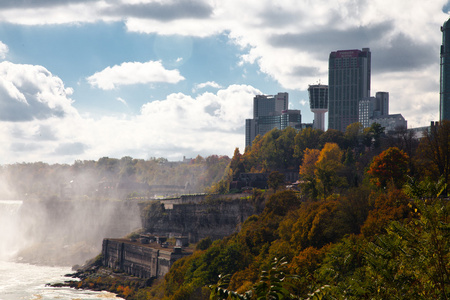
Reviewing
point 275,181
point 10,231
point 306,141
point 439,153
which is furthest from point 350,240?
point 10,231

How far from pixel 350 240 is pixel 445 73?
168 m

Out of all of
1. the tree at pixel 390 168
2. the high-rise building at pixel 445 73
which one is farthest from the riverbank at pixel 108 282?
the high-rise building at pixel 445 73

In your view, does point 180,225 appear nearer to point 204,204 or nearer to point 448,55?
point 204,204

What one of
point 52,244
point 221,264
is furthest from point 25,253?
point 221,264

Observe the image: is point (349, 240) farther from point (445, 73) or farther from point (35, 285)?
point (445, 73)

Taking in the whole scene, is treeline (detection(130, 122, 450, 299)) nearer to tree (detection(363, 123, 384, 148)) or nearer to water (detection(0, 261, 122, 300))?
tree (detection(363, 123, 384, 148))

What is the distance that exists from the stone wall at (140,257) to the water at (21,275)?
Result: 7417 millimetres

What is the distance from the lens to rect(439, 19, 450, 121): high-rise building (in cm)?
18950

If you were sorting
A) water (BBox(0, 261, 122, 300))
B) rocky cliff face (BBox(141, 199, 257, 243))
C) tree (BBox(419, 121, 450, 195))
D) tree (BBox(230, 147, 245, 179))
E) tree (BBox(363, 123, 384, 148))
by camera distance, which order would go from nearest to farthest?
tree (BBox(419, 121, 450, 195)), water (BBox(0, 261, 122, 300)), rocky cliff face (BBox(141, 199, 257, 243)), tree (BBox(363, 123, 384, 148)), tree (BBox(230, 147, 245, 179))

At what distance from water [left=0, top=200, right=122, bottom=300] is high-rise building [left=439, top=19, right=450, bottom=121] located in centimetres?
14074

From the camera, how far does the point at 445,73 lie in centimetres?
19075

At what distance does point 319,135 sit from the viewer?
120 metres

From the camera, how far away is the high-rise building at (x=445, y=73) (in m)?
190

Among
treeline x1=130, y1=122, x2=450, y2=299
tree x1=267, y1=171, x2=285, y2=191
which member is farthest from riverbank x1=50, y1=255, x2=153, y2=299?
tree x1=267, y1=171, x2=285, y2=191
